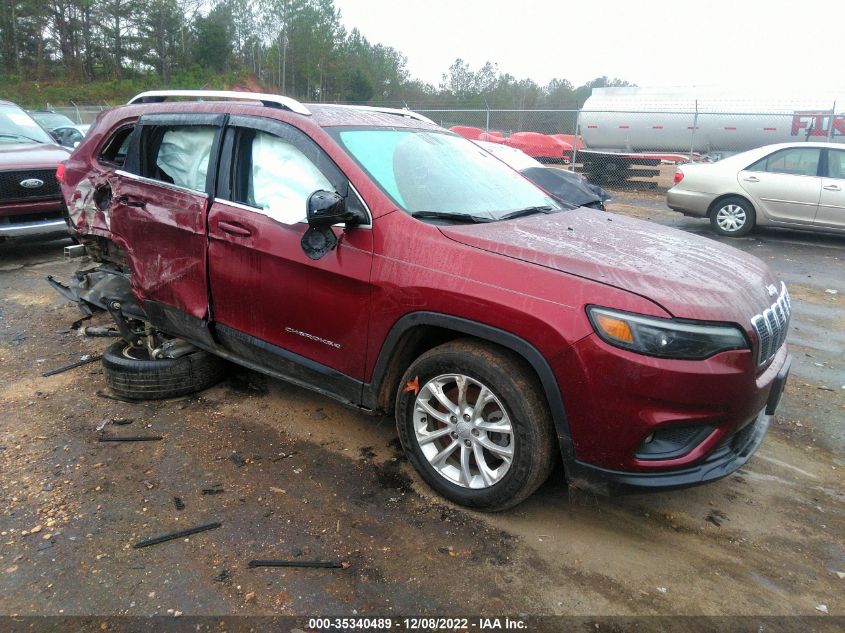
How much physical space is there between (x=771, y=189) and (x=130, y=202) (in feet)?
31.9

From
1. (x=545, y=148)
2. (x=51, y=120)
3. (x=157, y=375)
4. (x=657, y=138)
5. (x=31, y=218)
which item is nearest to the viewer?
(x=157, y=375)

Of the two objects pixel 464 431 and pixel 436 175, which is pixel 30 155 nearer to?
pixel 436 175

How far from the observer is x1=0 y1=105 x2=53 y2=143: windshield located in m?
8.11

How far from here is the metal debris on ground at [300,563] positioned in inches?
100

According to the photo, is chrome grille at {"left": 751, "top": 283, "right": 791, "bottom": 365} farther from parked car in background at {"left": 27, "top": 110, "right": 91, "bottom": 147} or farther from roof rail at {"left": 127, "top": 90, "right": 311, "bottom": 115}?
parked car in background at {"left": 27, "top": 110, "right": 91, "bottom": 147}

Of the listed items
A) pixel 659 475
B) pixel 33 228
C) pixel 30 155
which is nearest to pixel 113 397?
pixel 659 475

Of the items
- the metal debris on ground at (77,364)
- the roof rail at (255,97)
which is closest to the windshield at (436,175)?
the roof rail at (255,97)

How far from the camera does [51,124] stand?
55.7 feet

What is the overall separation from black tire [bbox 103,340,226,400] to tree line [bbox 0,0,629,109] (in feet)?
134

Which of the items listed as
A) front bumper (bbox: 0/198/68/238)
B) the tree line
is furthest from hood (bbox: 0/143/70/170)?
the tree line

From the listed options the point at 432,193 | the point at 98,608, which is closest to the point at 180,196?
the point at 432,193

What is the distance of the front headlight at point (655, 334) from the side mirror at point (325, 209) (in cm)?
127

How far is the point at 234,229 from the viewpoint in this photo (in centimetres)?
338

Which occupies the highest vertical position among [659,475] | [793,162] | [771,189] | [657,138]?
[657,138]
